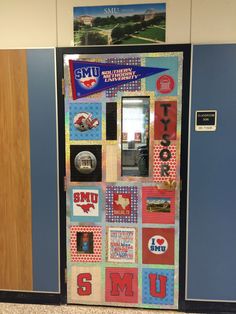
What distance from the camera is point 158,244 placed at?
243 centimetres

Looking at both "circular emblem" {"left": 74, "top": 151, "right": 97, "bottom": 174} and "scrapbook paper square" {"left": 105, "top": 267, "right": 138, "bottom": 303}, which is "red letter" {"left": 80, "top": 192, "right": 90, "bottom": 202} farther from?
"scrapbook paper square" {"left": 105, "top": 267, "right": 138, "bottom": 303}

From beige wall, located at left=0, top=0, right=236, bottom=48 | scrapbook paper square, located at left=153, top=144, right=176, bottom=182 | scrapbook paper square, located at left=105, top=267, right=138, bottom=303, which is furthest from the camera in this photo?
scrapbook paper square, located at left=105, top=267, right=138, bottom=303

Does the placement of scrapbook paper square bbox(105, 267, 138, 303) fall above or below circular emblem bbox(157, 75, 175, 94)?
below

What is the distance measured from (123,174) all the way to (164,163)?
35 centimetres

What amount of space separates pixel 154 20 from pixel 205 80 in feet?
2.04

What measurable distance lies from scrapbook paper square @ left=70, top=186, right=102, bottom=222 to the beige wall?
1223 mm

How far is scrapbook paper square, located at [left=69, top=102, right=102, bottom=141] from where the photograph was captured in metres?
2.40

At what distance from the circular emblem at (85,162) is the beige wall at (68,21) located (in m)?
0.92

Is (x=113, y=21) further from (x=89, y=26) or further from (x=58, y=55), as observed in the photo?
(x=58, y=55)

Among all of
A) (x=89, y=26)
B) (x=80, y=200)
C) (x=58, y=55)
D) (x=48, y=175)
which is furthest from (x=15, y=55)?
(x=80, y=200)

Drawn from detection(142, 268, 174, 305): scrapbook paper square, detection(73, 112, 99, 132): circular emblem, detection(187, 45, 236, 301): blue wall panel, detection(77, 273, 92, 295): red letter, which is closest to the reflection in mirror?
detection(73, 112, 99, 132): circular emblem

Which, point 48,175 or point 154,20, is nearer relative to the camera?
point 154,20

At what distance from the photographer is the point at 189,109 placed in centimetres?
233

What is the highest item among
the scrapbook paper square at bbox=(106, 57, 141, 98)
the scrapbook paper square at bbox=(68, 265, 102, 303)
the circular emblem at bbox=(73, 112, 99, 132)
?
the scrapbook paper square at bbox=(106, 57, 141, 98)
